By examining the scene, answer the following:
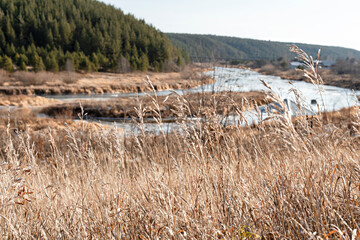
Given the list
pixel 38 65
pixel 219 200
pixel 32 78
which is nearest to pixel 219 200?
pixel 219 200

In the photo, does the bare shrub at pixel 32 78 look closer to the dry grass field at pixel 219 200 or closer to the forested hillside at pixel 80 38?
the forested hillside at pixel 80 38

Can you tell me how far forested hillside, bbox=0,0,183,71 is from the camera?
66125 millimetres

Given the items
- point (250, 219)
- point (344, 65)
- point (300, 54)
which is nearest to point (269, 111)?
point (300, 54)

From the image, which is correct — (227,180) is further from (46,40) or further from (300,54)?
(46,40)

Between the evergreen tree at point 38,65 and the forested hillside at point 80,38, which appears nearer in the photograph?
the evergreen tree at point 38,65

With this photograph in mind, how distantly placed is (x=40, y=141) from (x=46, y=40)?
77081 millimetres

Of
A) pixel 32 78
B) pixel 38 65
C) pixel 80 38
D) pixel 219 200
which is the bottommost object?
pixel 32 78

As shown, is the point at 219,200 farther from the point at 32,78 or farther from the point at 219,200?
the point at 32,78

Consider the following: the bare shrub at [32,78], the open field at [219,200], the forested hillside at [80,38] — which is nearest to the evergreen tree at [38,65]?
the bare shrub at [32,78]

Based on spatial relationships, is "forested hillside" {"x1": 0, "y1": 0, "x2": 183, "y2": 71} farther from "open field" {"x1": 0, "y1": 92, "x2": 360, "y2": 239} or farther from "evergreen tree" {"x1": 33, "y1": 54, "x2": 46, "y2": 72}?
"open field" {"x1": 0, "y1": 92, "x2": 360, "y2": 239}

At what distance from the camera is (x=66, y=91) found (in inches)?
1474

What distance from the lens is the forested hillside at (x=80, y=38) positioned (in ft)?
217

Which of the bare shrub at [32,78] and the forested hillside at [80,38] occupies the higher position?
the forested hillside at [80,38]

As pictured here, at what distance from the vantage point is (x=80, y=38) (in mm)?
79500
